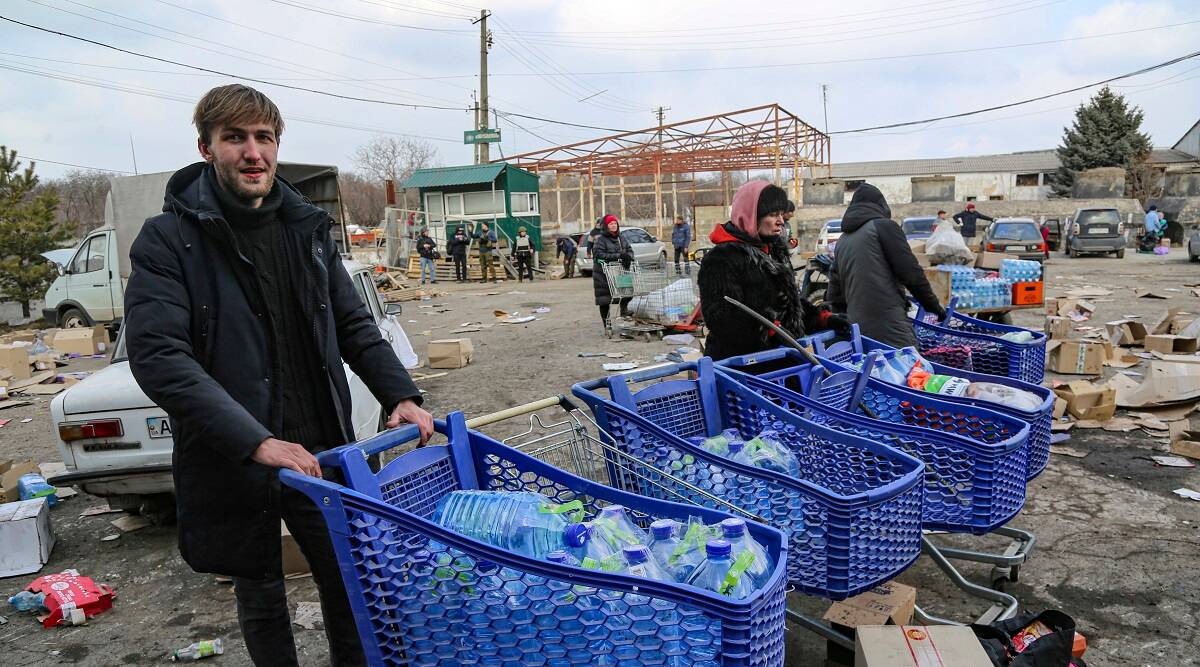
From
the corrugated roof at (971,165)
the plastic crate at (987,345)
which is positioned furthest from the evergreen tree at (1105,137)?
the plastic crate at (987,345)

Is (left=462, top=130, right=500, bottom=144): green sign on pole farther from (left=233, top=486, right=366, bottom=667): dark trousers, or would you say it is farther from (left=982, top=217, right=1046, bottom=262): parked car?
(left=233, top=486, right=366, bottom=667): dark trousers

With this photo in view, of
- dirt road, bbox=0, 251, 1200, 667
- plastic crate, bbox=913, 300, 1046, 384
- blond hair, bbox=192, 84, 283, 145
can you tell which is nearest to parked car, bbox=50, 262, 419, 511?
dirt road, bbox=0, 251, 1200, 667

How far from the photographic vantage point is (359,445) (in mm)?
2418

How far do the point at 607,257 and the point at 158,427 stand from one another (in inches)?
365

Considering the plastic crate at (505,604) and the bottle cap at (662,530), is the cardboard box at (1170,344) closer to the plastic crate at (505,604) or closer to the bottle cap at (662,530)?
the plastic crate at (505,604)

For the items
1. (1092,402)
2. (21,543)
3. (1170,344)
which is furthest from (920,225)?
(21,543)

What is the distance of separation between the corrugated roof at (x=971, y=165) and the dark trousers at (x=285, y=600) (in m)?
62.6

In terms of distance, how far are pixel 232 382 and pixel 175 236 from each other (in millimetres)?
455

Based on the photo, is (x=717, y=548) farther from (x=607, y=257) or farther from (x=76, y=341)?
(x=76, y=341)

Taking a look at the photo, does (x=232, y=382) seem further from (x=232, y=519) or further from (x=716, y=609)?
(x=716, y=609)

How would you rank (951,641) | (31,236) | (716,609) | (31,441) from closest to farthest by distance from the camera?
(716,609) → (951,641) → (31,441) → (31,236)

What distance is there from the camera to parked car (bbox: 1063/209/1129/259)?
2609cm

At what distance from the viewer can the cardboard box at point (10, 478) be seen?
601cm

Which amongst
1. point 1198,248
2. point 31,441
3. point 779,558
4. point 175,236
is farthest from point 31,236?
point 1198,248
